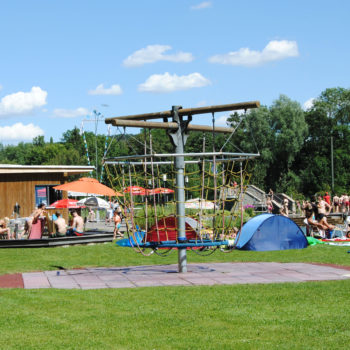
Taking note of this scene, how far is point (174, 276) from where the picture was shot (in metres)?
11.6

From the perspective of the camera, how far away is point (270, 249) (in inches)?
683

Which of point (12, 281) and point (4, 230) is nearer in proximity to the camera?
point (12, 281)

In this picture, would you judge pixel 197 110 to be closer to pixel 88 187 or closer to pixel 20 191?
pixel 88 187

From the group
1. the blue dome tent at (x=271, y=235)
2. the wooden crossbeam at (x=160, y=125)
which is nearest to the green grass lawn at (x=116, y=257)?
the blue dome tent at (x=271, y=235)

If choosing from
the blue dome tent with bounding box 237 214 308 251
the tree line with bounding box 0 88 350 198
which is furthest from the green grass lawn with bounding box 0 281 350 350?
the tree line with bounding box 0 88 350 198

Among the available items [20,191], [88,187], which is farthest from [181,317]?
[20,191]

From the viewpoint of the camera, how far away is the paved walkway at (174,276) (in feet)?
35.2

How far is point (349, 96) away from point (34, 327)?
81.1 meters

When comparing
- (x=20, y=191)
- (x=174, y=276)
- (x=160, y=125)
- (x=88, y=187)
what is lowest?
(x=174, y=276)

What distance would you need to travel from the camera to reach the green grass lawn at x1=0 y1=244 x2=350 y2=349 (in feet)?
20.1

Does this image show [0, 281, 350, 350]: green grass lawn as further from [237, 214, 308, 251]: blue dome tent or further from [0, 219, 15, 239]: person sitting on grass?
[0, 219, 15, 239]: person sitting on grass

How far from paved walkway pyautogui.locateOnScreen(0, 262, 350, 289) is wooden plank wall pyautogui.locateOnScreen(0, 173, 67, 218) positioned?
A: 17.8 m

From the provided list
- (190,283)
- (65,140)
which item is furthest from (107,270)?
(65,140)

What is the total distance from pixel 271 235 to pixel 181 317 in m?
10.6
